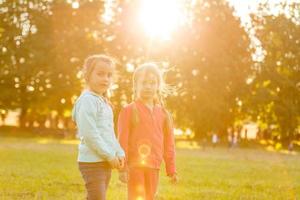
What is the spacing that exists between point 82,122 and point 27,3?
148ft

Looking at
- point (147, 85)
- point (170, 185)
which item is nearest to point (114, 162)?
point (147, 85)

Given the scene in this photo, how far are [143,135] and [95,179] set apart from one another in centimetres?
108

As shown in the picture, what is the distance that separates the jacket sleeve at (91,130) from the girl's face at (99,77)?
8.3 inches

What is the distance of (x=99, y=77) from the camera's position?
558cm

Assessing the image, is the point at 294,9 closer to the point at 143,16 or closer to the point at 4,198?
the point at 143,16

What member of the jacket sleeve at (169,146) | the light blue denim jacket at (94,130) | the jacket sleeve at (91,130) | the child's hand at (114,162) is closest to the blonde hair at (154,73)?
the jacket sleeve at (169,146)

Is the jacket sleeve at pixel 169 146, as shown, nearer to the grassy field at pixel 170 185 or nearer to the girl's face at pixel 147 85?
the girl's face at pixel 147 85

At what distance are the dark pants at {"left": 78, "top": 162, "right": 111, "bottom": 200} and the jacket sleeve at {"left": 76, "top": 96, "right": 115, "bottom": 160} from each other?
0.43 feet

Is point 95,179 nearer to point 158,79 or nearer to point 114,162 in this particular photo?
point 114,162

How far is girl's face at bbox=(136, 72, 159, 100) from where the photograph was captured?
6371 millimetres

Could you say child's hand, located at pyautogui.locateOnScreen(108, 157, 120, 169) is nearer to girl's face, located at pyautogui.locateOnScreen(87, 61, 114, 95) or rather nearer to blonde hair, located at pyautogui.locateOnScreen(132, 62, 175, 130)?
girl's face, located at pyautogui.locateOnScreen(87, 61, 114, 95)

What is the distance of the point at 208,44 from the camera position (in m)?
45.1

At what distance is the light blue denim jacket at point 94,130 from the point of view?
532 cm

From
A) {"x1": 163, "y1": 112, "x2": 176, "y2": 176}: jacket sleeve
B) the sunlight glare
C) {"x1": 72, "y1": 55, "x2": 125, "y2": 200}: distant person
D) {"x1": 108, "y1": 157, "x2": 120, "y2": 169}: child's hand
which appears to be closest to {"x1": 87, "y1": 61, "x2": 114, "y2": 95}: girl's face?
A: {"x1": 72, "y1": 55, "x2": 125, "y2": 200}: distant person
